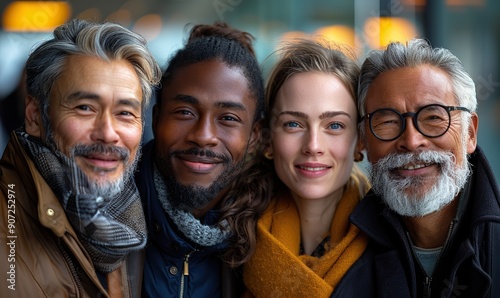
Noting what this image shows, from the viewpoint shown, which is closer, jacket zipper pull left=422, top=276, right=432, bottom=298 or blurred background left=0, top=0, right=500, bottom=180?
jacket zipper pull left=422, top=276, right=432, bottom=298

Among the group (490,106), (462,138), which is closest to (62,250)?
(462,138)

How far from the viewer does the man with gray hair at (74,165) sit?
2.10 m

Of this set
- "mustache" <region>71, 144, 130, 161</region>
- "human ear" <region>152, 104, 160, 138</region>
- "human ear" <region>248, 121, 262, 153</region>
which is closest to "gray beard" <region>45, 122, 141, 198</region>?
"mustache" <region>71, 144, 130, 161</region>

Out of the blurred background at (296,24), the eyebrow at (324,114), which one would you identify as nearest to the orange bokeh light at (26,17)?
the blurred background at (296,24)

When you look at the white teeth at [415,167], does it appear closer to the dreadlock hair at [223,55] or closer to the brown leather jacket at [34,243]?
the dreadlock hair at [223,55]

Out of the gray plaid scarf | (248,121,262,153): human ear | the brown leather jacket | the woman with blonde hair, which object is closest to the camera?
the brown leather jacket

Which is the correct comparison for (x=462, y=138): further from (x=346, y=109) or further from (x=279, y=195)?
(x=279, y=195)

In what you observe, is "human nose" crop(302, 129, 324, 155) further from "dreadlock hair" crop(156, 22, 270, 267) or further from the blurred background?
the blurred background

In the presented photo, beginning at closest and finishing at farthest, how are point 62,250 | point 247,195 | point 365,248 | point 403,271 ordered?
1. point 62,250
2. point 403,271
3. point 365,248
4. point 247,195

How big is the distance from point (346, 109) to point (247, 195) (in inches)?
25.5

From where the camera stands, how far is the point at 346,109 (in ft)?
8.79

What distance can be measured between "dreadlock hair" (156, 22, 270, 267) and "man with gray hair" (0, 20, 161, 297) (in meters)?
0.42

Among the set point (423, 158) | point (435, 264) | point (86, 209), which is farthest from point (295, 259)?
point (86, 209)

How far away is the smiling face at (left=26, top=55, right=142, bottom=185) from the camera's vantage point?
2.21 metres
